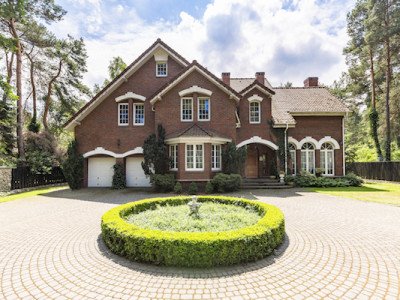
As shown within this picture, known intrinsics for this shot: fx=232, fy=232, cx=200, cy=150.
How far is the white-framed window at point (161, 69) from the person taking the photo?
62.6 ft

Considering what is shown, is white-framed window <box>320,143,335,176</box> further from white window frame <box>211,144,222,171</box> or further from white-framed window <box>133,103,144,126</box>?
white-framed window <box>133,103,144,126</box>

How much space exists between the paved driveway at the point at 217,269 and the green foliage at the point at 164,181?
284 inches

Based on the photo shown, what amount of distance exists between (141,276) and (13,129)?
2306 centimetres

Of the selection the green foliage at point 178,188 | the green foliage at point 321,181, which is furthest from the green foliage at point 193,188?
the green foliage at point 321,181

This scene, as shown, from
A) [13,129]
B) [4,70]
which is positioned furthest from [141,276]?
[4,70]

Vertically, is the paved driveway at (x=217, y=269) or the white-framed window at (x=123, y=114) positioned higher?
the white-framed window at (x=123, y=114)

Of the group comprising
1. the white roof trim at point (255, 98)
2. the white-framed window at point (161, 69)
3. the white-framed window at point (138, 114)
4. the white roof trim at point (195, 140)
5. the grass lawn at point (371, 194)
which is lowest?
the grass lawn at point (371, 194)

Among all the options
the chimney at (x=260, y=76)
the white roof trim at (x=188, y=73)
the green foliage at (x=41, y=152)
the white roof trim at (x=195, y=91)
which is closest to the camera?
the white roof trim at (x=188, y=73)

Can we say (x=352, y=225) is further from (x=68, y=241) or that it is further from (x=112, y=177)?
(x=112, y=177)

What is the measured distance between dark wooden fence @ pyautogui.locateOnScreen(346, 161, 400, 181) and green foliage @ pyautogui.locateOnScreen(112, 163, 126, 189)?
77.7ft

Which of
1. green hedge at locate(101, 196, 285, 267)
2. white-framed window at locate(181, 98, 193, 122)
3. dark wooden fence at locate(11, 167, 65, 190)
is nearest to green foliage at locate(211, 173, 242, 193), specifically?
white-framed window at locate(181, 98, 193, 122)

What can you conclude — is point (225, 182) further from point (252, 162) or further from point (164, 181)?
point (252, 162)

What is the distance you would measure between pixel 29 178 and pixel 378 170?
1249 inches

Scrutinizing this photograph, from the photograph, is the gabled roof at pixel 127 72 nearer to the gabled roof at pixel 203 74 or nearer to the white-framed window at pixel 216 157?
the gabled roof at pixel 203 74
